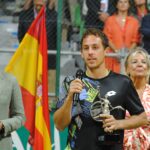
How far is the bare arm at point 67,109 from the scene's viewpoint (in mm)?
4086

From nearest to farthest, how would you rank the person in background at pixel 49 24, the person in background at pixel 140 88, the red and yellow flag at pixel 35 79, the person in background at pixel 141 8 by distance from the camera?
the person in background at pixel 140 88 < the red and yellow flag at pixel 35 79 < the person in background at pixel 49 24 < the person in background at pixel 141 8

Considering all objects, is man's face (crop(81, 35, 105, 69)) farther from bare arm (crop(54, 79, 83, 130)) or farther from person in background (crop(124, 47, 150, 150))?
person in background (crop(124, 47, 150, 150))

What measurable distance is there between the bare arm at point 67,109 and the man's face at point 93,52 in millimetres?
306

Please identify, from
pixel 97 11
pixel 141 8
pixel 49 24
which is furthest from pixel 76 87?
pixel 141 8

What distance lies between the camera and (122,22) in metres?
8.48

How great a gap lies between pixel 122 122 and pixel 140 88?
108cm

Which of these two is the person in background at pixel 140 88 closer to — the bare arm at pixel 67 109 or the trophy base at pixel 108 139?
the trophy base at pixel 108 139

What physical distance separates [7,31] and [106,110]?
4.85 metres

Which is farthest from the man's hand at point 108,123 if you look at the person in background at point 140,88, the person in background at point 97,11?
the person in background at point 97,11

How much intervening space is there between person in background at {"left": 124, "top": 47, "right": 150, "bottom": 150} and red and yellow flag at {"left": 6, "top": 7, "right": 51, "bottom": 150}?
167 centimetres

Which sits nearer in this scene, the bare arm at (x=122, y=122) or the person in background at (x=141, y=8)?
the bare arm at (x=122, y=122)

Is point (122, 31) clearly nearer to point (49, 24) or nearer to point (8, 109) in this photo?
point (49, 24)

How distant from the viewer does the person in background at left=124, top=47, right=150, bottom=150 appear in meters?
5.18

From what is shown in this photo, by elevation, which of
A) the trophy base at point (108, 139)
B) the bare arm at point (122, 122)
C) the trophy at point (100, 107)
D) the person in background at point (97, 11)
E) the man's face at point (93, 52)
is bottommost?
the trophy base at point (108, 139)
